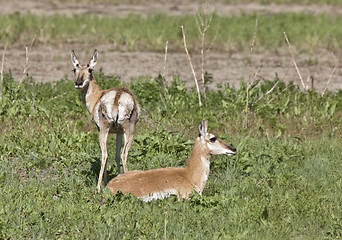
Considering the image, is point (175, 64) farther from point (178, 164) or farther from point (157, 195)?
point (157, 195)

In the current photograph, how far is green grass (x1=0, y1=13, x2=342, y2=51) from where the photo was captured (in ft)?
65.5

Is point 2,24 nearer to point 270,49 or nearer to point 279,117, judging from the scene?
point 270,49

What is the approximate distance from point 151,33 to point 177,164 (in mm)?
10888

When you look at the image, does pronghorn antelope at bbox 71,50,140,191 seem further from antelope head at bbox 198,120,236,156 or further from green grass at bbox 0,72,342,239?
antelope head at bbox 198,120,236,156

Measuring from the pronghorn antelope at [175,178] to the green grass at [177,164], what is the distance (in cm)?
16

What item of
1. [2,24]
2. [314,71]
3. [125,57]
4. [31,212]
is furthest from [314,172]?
[2,24]

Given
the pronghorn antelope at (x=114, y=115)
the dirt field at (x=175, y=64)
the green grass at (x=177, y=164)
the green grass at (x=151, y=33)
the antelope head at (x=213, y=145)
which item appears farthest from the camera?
the green grass at (x=151, y=33)

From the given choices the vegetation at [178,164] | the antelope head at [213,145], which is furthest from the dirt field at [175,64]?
the antelope head at [213,145]

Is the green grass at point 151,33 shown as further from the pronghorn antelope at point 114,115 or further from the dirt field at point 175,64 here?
the pronghorn antelope at point 114,115

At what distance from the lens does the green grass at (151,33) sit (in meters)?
20.0

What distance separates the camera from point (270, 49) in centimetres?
2009

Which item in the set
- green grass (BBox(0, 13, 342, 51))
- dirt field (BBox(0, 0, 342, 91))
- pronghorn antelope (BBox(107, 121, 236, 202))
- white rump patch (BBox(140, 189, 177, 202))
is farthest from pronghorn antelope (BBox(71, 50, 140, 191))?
green grass (BBox(0, 13, 342, 51))

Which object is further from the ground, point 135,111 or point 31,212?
point 135,111

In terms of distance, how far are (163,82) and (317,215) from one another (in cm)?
565
